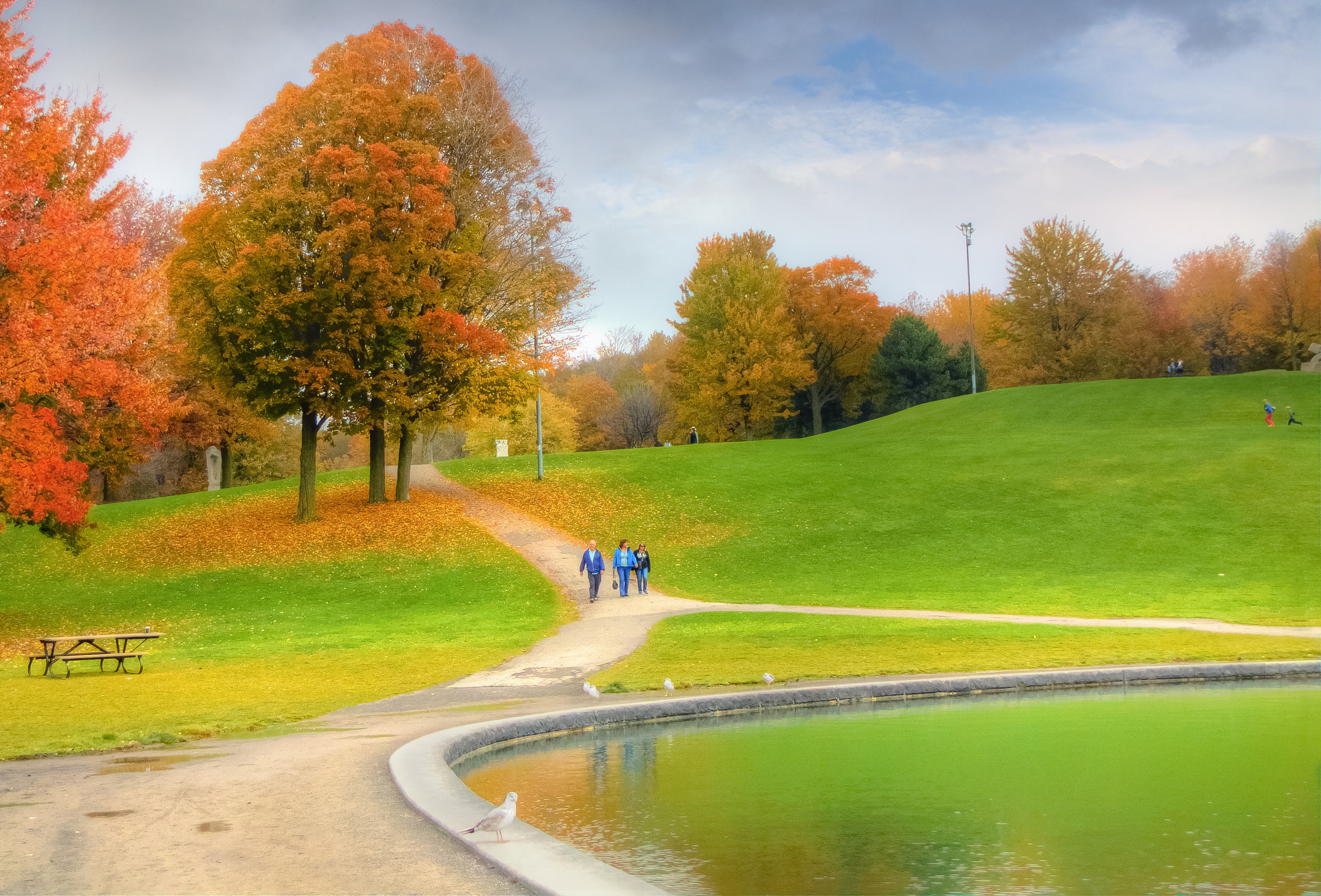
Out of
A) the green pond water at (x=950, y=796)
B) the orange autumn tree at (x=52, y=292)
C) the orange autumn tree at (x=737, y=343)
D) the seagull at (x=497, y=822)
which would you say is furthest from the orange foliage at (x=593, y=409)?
the seagull at (x=497, y=822)

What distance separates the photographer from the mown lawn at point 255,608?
15273 mm

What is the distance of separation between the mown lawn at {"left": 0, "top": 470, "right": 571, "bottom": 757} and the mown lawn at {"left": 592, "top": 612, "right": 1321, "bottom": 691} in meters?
3.75

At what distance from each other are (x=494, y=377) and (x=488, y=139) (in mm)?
8831

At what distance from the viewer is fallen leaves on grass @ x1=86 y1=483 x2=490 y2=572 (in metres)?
34.7

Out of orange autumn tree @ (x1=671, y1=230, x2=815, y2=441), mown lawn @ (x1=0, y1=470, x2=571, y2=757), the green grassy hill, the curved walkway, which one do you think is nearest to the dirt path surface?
mown lawn @ (x1=0, y1=470, x2=571, y2=757)

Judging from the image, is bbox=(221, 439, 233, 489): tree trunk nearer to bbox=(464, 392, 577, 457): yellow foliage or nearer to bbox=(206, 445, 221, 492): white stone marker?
bbox=(206, 445, 221, 492): white stone marker

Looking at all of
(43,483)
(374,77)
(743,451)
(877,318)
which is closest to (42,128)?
(43,483)

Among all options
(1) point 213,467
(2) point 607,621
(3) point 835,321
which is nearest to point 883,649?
(2) point 607,621

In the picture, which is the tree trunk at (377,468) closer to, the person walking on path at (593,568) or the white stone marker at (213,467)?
the person walking on path at (593,568)

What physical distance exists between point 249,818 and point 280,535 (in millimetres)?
30143

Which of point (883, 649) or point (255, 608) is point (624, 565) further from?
point (883, 649)

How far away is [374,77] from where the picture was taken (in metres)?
37.3

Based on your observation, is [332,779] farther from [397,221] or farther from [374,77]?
[374,77]

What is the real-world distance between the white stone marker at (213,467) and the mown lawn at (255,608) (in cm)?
1460
